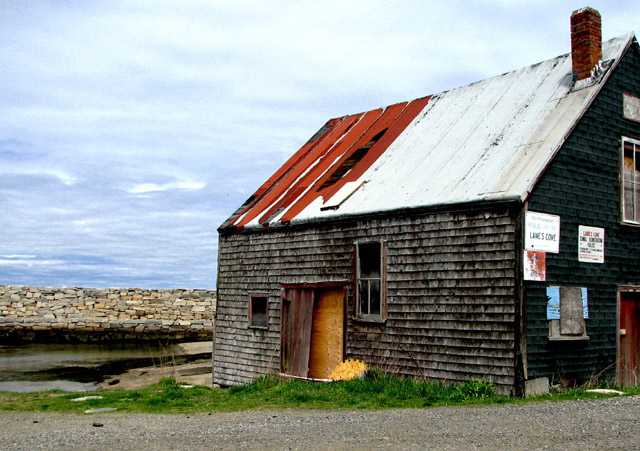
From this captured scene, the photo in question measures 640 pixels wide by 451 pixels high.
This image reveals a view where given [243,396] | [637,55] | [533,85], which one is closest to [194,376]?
[243,396]

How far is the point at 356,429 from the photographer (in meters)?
9.62

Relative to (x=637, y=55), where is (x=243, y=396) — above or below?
below

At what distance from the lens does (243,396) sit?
14312 millimetres

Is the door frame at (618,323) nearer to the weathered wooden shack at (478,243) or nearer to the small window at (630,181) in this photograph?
the weathered wooden shack at (478,243)

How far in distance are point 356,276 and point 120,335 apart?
25.8 m

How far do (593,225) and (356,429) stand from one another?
7.40m

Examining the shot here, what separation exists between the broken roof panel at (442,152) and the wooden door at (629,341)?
3958 millimetres

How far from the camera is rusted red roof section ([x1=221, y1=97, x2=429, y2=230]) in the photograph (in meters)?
18.0

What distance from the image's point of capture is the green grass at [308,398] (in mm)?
12250

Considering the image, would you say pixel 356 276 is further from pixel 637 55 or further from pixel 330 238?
pixel 637 55

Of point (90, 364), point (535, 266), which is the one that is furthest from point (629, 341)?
point (90, 364)

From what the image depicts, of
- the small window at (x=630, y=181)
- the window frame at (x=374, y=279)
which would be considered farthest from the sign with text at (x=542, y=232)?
the window frame at (x=374, y=279)

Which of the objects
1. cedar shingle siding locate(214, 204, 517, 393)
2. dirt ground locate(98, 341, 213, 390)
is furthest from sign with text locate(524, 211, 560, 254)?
dirt ground locate(98, 341, 213, 390)

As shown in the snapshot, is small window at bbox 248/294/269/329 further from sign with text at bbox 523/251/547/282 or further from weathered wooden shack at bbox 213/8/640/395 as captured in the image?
sign with text at bbox 523/251/547/282
